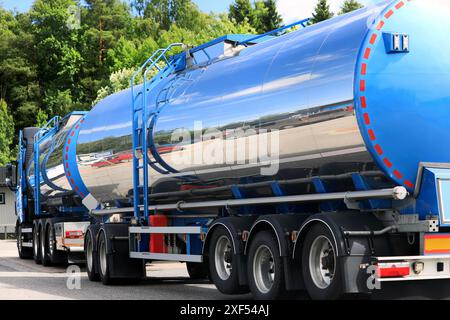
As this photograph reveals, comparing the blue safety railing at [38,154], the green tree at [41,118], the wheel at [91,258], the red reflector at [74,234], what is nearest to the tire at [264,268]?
the wheel at [91,258]

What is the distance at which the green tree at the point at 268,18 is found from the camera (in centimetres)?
7794

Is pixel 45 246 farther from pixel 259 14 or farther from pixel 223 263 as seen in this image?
pixel 259 14

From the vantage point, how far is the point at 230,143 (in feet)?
40.4

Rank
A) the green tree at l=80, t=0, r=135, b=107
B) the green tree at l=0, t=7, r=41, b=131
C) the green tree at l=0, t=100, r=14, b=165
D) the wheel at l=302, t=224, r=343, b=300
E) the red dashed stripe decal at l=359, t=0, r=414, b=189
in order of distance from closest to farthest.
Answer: the red dashed stripe decal at l=359, t=0, r=414, b=189
the wheel at l=302, t=224, r=343, b=300
the green tree at l=0, t=100, r=14, b=165
the green tree at l=0, t=7, r=41, b=131
the green tree at l=80, t=0, r=135, b=107

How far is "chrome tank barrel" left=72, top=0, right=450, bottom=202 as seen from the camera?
987cm

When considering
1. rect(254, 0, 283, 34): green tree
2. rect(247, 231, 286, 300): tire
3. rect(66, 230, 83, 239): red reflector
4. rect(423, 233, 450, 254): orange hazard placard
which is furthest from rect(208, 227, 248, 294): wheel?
rect(254, 0, 283, 34): green tree

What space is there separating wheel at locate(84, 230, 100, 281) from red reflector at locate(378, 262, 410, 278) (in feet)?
26.2

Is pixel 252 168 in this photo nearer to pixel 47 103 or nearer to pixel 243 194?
pixel 243 194

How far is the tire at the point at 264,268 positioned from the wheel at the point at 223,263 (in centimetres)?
47

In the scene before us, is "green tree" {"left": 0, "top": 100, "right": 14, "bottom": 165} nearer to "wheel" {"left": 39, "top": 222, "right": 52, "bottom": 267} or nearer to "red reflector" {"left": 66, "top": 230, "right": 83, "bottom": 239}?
"wheel" {"left": 39, "top": 222, "right": 52, "bottom": 267}

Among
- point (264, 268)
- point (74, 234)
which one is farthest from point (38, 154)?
point (264, 268)
